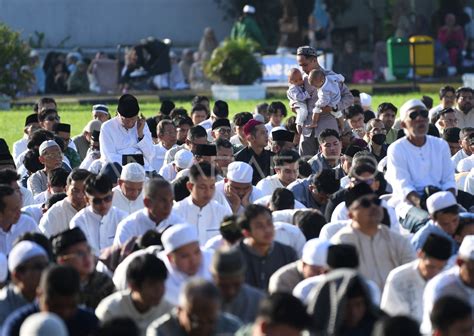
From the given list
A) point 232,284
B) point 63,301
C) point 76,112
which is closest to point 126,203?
point 232,284

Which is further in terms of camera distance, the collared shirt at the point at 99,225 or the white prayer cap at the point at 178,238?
the collared shirt at the point at 99,225

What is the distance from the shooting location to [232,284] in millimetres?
9109

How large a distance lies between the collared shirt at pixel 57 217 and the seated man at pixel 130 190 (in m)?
0.63

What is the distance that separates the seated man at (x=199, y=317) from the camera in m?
8.25

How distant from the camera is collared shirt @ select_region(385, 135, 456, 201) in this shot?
42.0 ft

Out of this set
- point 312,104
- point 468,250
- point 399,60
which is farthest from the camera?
point 399,60

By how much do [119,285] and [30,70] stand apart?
62.4 feet

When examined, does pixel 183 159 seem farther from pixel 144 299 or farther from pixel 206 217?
pixel 144 299

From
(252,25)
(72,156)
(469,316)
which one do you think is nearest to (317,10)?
(252,25)

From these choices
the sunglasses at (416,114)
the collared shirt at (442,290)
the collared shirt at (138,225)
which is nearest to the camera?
the collared shirt at (442,290)

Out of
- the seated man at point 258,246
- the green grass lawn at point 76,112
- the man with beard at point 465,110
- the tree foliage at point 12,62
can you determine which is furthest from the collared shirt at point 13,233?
the tree foliage at point 12,62

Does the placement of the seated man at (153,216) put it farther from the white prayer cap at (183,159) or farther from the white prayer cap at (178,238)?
the white prayer cap at (183,159)

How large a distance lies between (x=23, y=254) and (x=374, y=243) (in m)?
2.64

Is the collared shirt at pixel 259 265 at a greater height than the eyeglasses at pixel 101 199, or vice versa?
the eyeglasses at pixel 101 199
